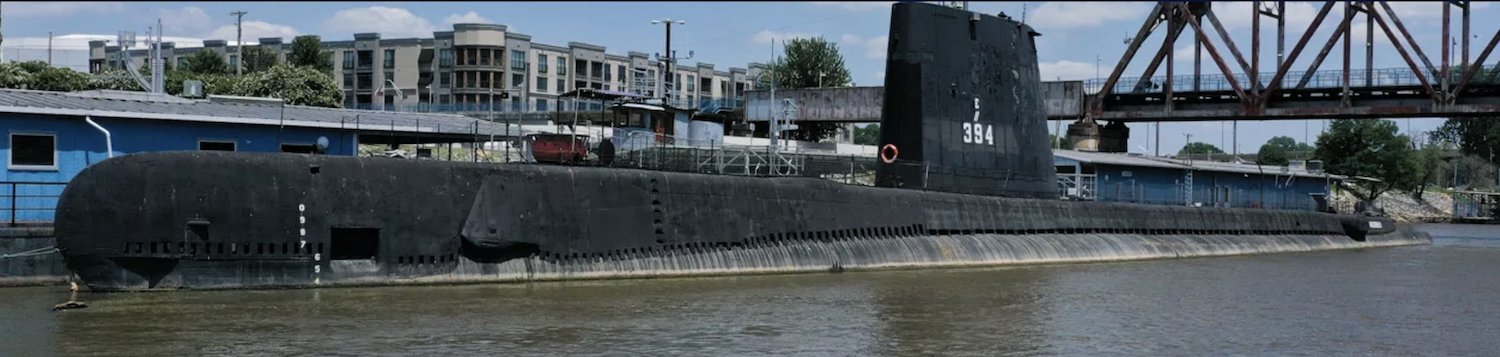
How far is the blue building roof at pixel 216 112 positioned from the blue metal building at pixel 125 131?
Result: 0.02 m

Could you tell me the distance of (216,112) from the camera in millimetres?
24531

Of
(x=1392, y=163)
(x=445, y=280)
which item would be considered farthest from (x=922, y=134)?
(x=1392, y=163)

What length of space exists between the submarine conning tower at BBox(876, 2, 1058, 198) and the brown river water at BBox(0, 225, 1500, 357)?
4193 mm

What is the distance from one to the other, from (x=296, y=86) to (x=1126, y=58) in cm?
3400

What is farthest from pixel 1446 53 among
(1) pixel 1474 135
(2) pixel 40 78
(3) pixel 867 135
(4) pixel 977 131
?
(3) pixel 867 135

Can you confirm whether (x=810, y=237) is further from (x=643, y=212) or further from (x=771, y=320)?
(x=771, y=320)

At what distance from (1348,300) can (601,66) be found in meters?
77.0

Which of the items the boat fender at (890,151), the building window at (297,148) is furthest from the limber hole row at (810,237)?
the building window at (297,148)

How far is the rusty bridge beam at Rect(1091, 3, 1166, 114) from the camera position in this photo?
58.4 meters

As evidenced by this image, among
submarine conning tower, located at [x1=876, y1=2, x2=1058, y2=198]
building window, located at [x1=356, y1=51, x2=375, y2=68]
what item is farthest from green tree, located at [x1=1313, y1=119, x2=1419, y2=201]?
submarine conning tower, located at [x1=876, y1=2, x2=1058, y2=198]

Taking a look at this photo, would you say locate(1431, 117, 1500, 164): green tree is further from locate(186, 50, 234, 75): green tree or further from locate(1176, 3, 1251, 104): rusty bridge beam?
locate(186, 50, 234, 75): green tree

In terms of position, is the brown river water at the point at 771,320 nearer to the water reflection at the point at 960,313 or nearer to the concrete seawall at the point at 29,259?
the water reflection at the point at 960,313

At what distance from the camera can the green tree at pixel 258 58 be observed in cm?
8381

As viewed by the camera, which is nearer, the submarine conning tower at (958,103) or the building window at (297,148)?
the building window at (297,148)
